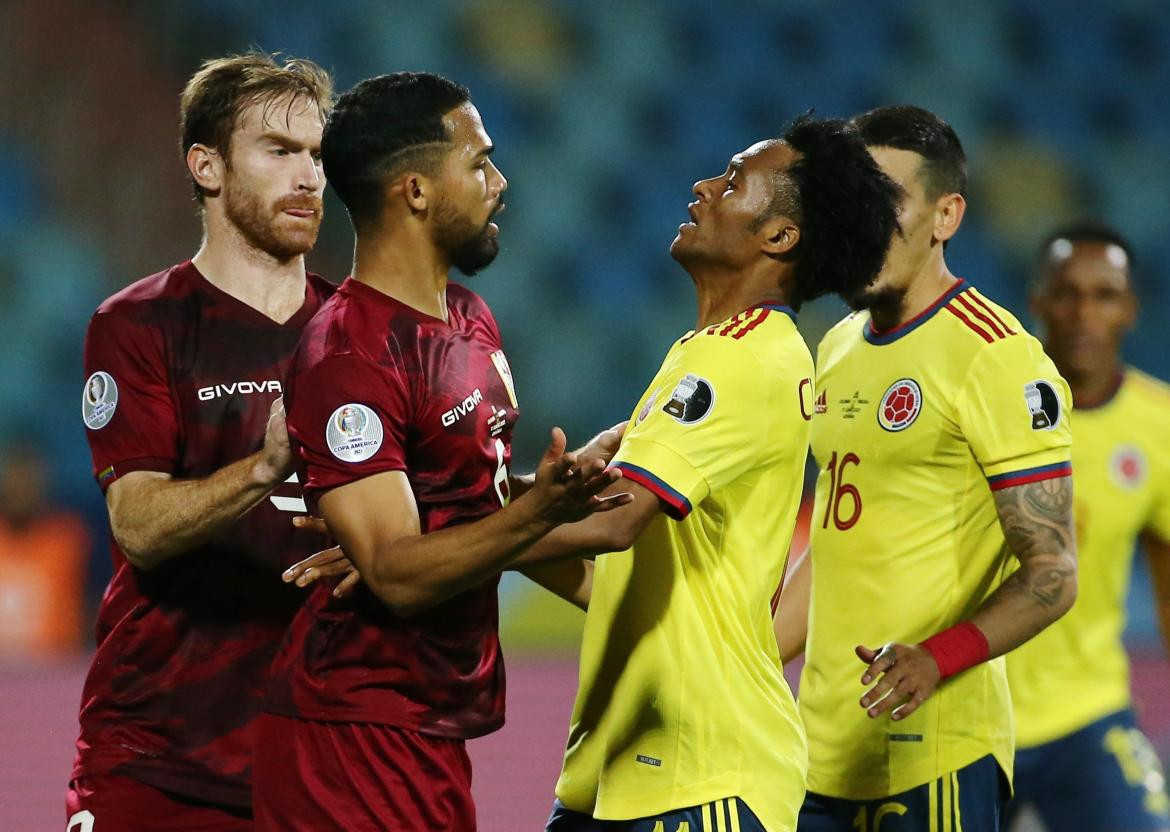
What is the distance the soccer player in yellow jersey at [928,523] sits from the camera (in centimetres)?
329

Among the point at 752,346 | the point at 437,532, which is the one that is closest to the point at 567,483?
the point at 437,532

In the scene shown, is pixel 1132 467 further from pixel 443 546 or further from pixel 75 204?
pixel 75 204

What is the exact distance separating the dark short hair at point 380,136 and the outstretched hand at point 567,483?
0.67m

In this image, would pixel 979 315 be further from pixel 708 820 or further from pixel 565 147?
pixel 565 147

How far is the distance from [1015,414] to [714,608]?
2.64 ft

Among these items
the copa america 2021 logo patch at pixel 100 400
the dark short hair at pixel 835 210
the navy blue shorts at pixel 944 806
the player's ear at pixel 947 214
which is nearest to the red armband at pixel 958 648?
the navy blue shorts at pixel 944 806

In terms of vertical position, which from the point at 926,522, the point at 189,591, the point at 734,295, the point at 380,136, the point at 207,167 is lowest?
the point at 926,522

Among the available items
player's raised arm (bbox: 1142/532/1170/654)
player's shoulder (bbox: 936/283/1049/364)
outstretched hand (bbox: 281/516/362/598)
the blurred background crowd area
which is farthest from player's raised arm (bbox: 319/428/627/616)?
the blurred background crowd area

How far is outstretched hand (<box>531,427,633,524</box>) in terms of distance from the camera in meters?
2.38

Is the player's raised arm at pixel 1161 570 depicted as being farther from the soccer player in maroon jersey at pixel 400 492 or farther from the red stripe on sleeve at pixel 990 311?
the soccer player in maroon jersey at pixel 400 492

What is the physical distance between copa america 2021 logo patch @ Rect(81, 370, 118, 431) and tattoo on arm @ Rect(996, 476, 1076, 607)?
1.77 meters

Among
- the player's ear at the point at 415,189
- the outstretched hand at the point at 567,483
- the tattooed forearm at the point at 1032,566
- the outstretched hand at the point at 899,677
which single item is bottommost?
the outstretched hand at the point at 899,677

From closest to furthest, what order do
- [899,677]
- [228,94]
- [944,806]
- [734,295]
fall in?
[899,677] < [734,295] < [944,806] < [228,94]

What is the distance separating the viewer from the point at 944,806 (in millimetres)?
3406
